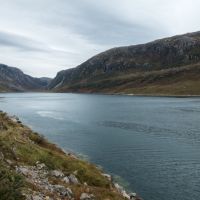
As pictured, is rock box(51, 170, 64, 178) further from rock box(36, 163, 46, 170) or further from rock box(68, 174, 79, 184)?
rock box(36, 163, 46, 170)

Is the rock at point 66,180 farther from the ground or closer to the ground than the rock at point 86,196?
farther from the ground

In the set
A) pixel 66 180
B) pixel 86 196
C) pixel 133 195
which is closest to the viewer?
pixel 86 196

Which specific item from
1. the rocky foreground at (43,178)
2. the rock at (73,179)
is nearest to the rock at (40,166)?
the rocky foreground at (43,178)

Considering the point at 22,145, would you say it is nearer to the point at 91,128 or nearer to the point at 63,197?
the point at 63,197

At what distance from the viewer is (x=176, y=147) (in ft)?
246

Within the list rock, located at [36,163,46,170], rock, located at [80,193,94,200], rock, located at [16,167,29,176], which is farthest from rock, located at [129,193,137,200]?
rock, located at [16,167,29,176]

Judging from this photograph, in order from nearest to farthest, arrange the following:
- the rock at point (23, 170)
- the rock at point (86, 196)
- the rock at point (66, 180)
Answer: the rock at point (86, 196) → the rock at point (23, 170) → the rock at point (66, 180)

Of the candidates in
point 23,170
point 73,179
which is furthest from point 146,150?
point 23,170

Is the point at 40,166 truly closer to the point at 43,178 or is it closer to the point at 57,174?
the point at 57,174

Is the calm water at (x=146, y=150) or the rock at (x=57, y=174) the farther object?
the calm water at (x=146, y=150)

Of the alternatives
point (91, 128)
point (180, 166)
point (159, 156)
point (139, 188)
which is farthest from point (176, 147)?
point (91, 128)

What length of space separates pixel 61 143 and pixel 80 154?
45.1 feet

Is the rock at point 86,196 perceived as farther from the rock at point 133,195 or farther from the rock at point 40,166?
the rock at point 133,195

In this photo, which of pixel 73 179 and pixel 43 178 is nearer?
pixel 43 178
